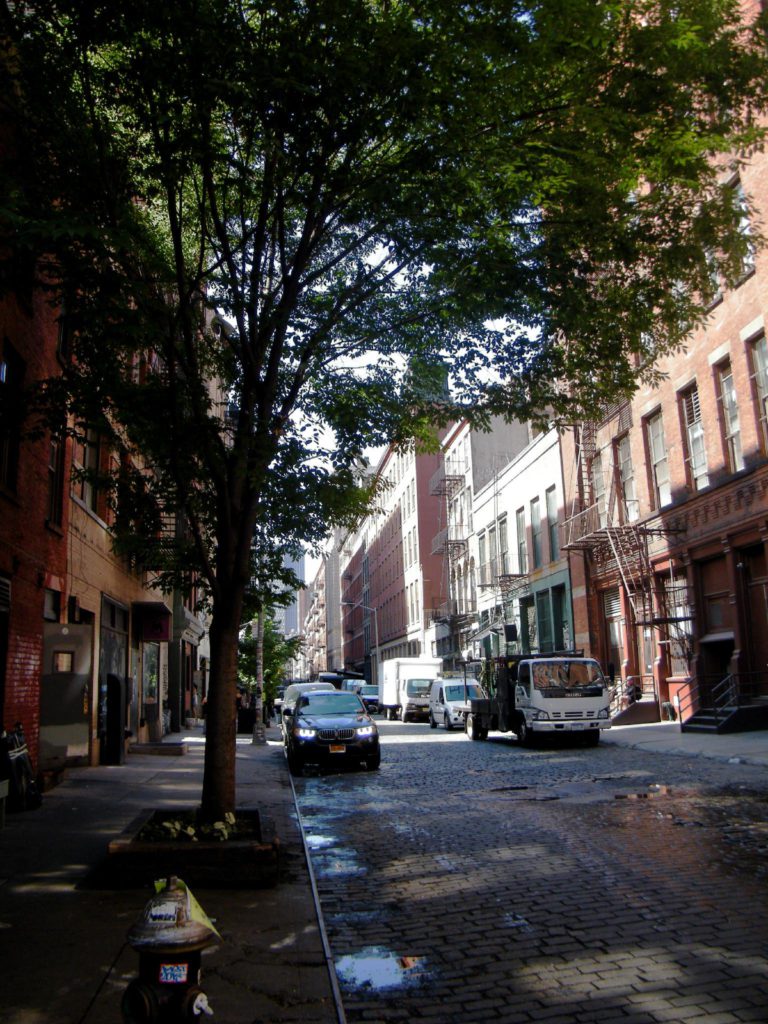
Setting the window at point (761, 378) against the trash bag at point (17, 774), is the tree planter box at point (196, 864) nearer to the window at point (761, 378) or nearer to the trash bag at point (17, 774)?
the trash bag at point (17, 774)

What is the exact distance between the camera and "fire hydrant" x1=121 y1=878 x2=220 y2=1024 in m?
3.15

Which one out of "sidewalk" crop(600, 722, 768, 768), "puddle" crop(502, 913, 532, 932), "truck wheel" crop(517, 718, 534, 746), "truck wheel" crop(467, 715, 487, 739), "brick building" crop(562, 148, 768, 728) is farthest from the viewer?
"truck wheel" crop(467, 715, 487, 739)

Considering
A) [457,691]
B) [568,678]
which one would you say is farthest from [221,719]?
[457,691]

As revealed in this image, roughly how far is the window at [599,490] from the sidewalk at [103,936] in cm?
2200

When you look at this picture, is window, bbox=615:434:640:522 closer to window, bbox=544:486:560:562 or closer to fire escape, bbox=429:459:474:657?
window, bbox=544:486:560:562

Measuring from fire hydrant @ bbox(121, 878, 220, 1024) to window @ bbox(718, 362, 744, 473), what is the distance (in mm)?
22364

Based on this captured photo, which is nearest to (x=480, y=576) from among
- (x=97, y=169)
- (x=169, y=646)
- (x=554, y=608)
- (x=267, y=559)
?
(x=554, y=608)

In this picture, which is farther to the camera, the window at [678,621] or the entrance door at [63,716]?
the window at [678,621]

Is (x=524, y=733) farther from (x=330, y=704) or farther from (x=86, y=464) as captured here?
(x=86, y=464)

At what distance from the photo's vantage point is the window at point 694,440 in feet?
83.0

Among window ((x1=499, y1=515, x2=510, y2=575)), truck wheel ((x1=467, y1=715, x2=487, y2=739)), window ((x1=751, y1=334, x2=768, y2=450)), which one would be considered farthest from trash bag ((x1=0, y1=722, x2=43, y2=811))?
window ((x1=499, y1=515, x2=510, y2=575))

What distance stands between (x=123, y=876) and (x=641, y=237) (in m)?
8.04

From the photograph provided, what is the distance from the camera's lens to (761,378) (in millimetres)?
22344

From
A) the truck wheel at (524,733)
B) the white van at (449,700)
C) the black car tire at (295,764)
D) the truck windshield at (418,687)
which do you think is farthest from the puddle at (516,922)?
the truck windshield at (418,687)
